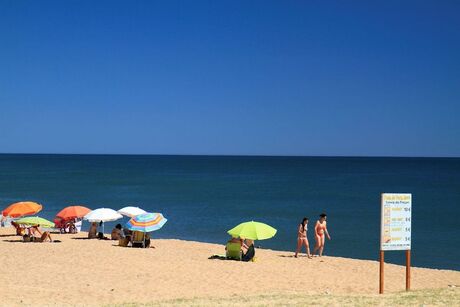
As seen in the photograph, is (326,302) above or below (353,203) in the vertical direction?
below

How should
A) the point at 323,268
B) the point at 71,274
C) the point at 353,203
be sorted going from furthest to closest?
the point at 353,203 < the point at 323,268 < the point at 71,274

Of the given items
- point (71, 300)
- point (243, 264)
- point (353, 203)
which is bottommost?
point (71, 300)

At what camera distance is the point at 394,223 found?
12.2 meters

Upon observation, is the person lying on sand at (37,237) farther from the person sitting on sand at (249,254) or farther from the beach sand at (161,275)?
the person sitting on sand at (249,254)

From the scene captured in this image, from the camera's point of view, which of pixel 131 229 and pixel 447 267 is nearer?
pixel 131 229

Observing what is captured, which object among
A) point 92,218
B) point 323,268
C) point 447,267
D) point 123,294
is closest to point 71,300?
point 123,294

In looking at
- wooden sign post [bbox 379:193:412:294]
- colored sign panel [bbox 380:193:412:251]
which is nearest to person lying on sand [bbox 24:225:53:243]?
wooden sign post [bbox 379:193:412:294]

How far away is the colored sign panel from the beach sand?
63.4 inches

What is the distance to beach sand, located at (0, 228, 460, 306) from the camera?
12.4 meters

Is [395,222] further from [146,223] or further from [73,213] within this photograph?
[73,213]

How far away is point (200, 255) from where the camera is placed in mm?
19359

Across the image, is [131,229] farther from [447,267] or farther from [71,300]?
[447,267]

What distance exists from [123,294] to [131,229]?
7521mm

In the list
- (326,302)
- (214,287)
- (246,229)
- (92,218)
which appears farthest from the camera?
(92,218)
